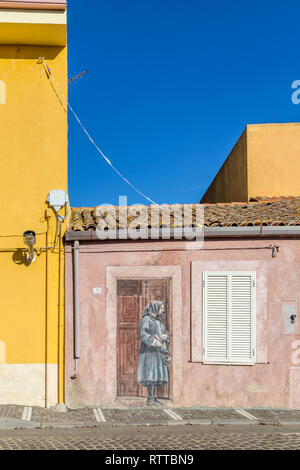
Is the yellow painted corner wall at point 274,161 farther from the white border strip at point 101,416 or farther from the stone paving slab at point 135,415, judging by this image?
the white border strip at point 101,416

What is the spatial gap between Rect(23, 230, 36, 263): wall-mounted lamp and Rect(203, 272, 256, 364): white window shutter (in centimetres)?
343

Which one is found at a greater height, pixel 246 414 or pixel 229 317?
pixel 229 317

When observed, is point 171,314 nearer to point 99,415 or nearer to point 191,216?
point 191,216

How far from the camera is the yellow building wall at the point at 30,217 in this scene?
874 centimetres

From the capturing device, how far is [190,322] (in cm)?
902

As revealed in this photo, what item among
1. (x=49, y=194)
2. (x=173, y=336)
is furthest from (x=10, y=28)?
(x=173, y=336)

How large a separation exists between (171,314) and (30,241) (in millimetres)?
3128

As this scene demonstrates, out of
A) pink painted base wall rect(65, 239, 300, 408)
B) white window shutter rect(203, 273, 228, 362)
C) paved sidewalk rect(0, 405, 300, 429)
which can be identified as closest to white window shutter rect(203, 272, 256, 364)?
white window shutter rect(203, 273, 228, 362)

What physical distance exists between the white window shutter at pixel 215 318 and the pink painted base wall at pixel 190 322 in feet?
0.47

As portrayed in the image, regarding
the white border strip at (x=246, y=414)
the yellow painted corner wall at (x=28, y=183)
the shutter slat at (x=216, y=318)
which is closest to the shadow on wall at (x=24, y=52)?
the yellow painted corner wall at (x=28, y=183)

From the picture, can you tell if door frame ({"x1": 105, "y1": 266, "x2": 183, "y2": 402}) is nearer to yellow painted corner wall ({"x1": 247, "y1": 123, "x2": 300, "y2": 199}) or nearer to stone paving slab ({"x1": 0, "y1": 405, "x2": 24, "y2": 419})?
stone paving slab ({"x1": 0, "y1": 405, "x2": 24, "y2": 419})

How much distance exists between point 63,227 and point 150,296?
225 cm

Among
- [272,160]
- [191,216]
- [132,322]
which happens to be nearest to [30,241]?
[132,322]

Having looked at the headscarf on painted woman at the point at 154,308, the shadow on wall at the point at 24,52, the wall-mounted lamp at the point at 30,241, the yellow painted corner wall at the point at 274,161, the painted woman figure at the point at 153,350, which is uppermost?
the shadow on wall at the point at 24,52
